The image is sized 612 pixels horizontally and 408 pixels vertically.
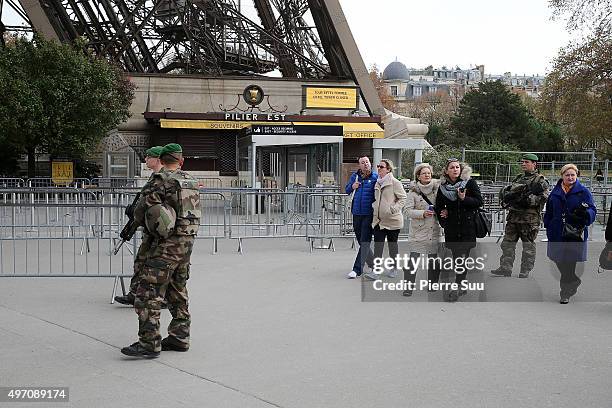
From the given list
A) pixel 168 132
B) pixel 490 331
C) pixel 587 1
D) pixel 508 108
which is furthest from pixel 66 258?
pixel 508 108

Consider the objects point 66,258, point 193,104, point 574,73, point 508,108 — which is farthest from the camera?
point 508,108

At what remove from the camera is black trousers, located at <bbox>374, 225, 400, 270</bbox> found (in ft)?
34.1

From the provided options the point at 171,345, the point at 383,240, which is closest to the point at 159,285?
the point at 171,345

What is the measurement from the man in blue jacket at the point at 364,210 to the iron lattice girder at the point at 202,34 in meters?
29.0

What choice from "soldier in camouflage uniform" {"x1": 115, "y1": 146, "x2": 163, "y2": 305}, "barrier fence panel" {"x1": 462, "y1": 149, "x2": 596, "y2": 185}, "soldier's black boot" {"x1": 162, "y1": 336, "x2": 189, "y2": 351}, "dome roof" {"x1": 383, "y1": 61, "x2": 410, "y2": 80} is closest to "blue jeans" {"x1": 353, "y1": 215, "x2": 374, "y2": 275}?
"soldier in camouflage uniform" {"x1": 115, "y1": 146, "x2": 163, "y2": 305}

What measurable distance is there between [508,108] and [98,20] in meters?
35.2

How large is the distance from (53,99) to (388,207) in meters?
24.0

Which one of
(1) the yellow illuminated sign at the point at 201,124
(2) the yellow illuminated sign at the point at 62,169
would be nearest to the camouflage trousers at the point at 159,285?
(2) the yellow illuminated sign at the point at 62,169

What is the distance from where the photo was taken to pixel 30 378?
19.0 ft

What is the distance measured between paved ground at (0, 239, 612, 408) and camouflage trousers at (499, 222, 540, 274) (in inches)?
21.6

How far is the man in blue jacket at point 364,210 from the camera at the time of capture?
418 inches

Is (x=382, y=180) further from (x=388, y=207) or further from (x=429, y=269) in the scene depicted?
(x=429, y=269)

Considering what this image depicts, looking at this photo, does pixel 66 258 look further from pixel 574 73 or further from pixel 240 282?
pixel 574 73

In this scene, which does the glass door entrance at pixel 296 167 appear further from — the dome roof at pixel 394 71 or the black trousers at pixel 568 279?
the dome roof at pixel 394 71
